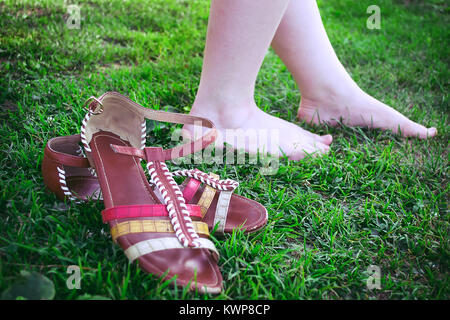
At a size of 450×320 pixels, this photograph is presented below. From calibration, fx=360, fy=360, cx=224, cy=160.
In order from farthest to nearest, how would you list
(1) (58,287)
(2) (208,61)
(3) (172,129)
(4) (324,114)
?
(4) (324,114)
(3) (172,129)
(2) (208,61)
(1) (58,287)

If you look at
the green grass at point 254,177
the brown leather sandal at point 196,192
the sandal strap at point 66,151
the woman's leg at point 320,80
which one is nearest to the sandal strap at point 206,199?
the brown leather sandal at point 196,192

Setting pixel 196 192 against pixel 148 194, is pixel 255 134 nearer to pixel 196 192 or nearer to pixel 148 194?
pixel 196 192

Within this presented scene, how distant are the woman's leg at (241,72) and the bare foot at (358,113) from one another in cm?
22

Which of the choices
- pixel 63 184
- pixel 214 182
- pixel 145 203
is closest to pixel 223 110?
pixel 214 182

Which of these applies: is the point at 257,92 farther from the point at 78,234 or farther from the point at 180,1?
the point at 180,1

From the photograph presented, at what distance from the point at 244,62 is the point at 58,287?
3.12ft

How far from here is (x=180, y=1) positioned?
3328mm

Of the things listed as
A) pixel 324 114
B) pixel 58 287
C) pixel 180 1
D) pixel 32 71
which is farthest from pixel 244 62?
pixel 180 1

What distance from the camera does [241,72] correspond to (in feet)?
4.48

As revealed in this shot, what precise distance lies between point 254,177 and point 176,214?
487 millimetres

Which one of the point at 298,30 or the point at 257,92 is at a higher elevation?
the point at 298,30

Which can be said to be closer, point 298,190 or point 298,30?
point 298,190

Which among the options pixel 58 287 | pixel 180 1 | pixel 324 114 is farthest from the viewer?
pixel 180 1
